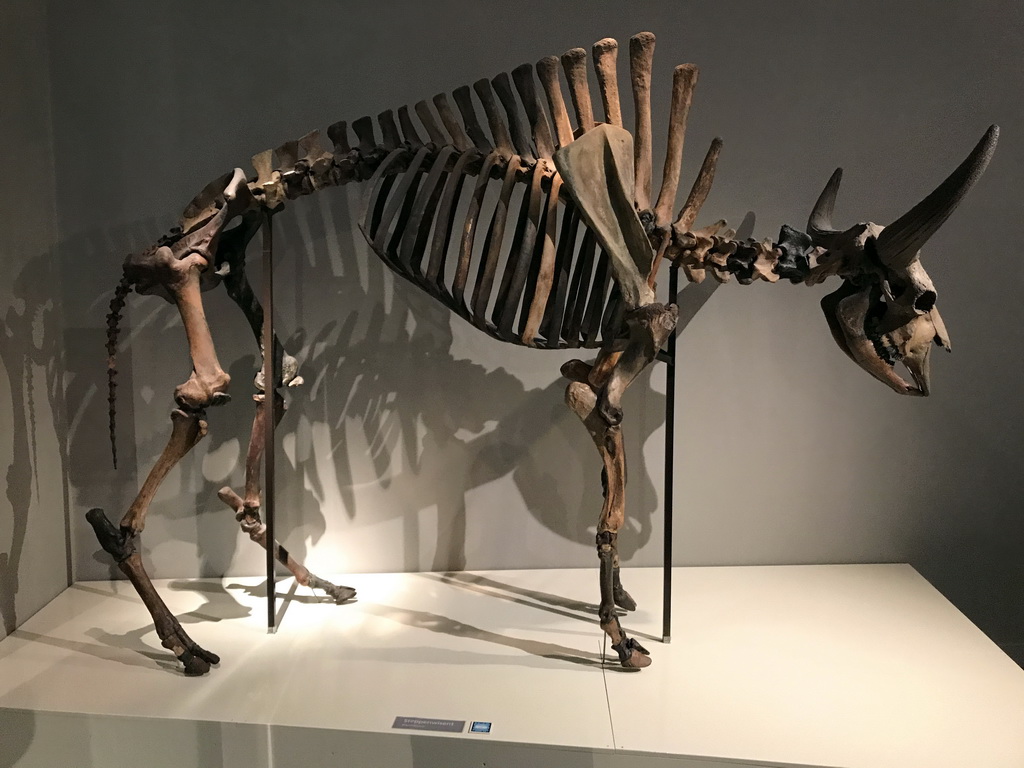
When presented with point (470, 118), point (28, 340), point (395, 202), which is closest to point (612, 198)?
point (470, 118)

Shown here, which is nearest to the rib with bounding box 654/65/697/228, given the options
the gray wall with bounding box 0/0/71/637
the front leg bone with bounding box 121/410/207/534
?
the front leg bone with bounding box 121/410/207/534

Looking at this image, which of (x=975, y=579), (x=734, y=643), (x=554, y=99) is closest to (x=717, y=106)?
(x=554, y=99)

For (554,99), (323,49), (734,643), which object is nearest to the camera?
(554,99)

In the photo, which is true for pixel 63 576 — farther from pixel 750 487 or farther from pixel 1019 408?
pixel 1019 408

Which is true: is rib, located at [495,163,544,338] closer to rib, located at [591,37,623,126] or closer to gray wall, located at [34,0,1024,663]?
rib, located at [591,37,623,126]

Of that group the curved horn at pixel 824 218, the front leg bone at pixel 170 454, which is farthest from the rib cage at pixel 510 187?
the front leg bone at pixel 170 454

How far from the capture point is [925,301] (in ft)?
8.14

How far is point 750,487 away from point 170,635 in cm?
233

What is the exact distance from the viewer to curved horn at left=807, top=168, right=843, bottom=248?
8.80ft

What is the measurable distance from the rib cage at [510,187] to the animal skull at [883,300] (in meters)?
0.57

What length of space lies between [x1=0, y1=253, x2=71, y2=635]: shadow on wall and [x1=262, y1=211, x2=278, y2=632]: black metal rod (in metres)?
0.94

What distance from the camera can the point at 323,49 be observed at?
3.23m

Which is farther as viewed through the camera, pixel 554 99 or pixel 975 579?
pixel 975 579

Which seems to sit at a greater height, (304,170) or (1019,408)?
(304,170)
